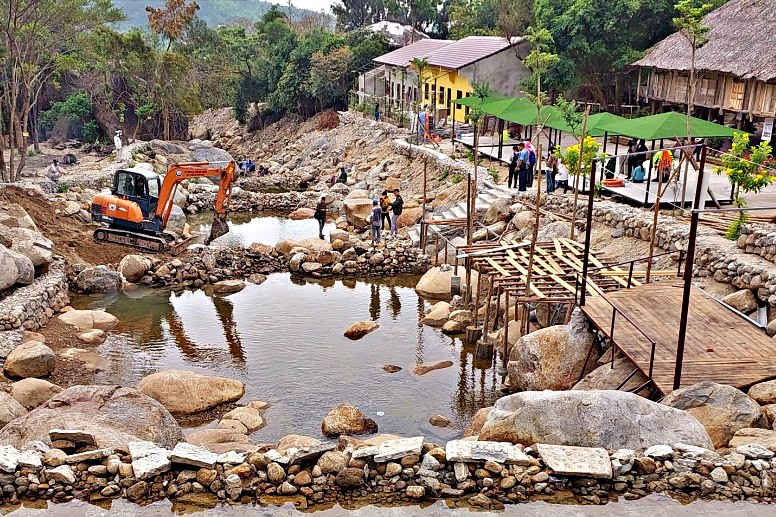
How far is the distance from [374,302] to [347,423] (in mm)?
8670

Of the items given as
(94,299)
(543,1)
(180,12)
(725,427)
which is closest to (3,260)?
(94,299)

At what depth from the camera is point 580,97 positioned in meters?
40.8

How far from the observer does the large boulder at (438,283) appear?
71.6 ft

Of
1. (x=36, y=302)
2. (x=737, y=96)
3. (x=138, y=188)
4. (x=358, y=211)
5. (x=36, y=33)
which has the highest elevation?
(x=36, y=33)

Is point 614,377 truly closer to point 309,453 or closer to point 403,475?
point 403,475

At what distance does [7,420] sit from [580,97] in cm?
3548

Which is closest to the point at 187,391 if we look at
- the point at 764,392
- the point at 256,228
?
the point at 764,392

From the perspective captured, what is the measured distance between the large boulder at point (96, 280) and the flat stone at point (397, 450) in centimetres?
1488

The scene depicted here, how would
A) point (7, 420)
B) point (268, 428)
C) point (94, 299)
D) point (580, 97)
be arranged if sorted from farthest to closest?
point (580, 97), point (94, 299), point (268, 428), point (7, 420)

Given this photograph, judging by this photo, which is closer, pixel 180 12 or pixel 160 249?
pixel 160 249

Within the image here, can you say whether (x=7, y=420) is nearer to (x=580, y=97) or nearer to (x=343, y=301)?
(x=343, y=301)

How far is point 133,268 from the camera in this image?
2300cm

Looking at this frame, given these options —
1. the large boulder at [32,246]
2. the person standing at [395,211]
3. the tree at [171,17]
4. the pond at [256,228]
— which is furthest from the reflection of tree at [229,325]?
the tree at [171,17]

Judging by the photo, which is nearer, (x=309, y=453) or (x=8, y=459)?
(x=8, y=459)
